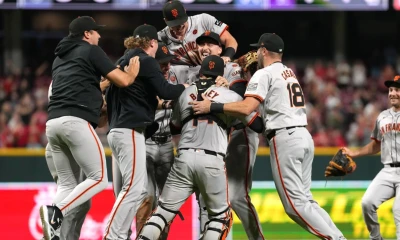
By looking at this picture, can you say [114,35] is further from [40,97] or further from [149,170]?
[149,170]

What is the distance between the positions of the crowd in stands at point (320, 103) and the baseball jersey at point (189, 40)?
5.32 metres

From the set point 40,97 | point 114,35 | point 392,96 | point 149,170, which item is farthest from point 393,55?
point 149,170

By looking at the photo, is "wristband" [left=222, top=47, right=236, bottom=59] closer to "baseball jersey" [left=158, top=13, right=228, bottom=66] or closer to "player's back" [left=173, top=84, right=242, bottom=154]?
"baseball jersey" [left=158, top=13, right=228, bottom=66]

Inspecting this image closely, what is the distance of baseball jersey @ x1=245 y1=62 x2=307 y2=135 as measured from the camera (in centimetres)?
669

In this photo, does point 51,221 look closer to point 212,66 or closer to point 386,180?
point 212,66

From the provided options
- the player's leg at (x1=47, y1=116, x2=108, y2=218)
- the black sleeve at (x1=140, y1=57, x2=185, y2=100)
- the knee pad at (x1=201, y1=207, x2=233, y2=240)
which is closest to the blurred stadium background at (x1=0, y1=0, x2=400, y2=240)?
the knee pad at (x1=201, y1=207, x2=233, y2=240)

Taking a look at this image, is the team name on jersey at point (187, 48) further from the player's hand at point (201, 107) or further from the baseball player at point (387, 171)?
the baseball player at point (387, 171)

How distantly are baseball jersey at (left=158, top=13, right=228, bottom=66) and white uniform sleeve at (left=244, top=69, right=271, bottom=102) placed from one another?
1135mm

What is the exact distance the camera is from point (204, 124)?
6.59 metres

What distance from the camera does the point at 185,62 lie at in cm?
776

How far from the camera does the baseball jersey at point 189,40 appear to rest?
775 centimetres

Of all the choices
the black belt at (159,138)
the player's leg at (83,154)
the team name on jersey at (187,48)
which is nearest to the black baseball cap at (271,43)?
the team name on jersey at (187,48)

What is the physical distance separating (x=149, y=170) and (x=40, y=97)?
23.9 ft

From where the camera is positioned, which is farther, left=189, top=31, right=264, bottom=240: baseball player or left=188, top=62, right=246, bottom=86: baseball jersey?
left=188, top=62, right=246, bottom=86: baseball jersey
